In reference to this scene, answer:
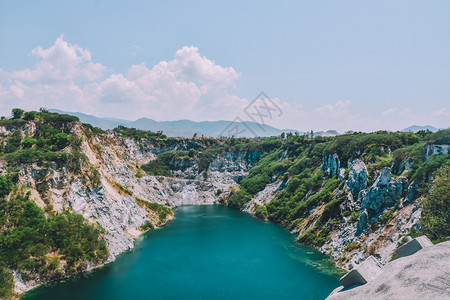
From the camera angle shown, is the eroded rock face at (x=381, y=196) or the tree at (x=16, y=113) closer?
the eroded rock face at (x=381, y=196)

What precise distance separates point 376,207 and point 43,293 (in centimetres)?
5943

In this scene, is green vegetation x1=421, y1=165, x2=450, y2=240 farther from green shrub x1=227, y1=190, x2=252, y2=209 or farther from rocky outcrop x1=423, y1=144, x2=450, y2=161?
green shrub x1=227, y1=190, x2=252, y2=209

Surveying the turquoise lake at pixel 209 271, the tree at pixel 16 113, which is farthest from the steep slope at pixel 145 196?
the tree at pixel 16 113

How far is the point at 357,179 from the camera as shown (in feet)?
212

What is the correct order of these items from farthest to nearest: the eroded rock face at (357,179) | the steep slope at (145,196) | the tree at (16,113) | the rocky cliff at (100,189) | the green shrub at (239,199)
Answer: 1. the green shrub at (239,199)
2. the tree at (16,113)
3. the eroded rock face at (357,179)
4. the rocky cliff at (100,189)
5. the steep slope at (145,196)

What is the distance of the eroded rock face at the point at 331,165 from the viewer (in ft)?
277

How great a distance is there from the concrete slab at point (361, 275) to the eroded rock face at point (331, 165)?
3009 inches

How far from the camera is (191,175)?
481ft

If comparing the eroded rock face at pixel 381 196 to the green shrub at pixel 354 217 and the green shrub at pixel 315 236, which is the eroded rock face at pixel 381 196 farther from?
the green shrub at pixel 315 236

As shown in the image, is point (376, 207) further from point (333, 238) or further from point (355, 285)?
point (355, 285)

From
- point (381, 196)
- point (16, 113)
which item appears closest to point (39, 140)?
point (16, 113)

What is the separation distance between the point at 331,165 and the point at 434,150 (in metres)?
35.7

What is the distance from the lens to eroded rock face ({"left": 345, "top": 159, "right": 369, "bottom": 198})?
63.3 m

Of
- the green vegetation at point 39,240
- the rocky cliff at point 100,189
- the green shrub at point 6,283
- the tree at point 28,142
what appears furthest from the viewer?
the tree at point 28,142
